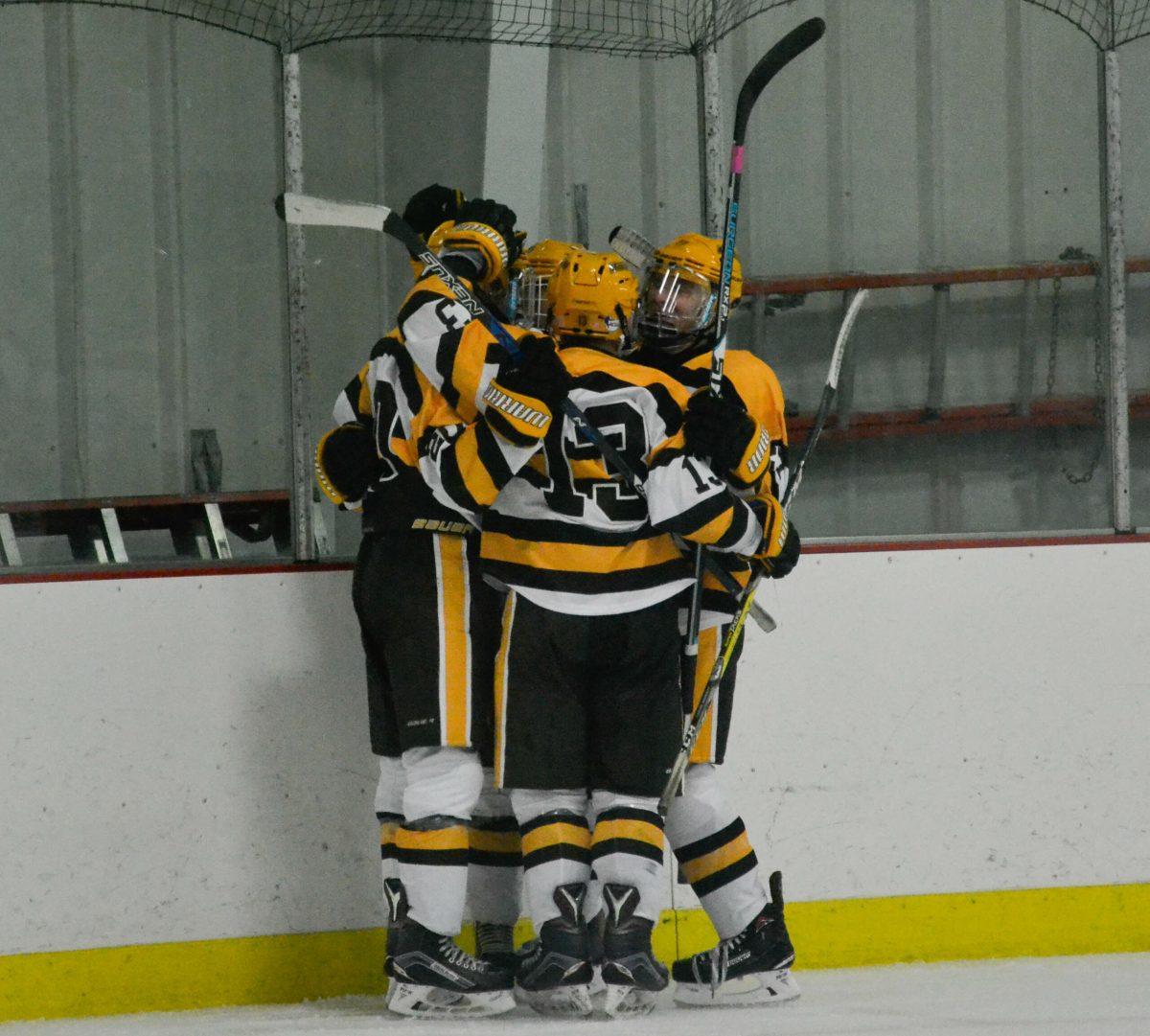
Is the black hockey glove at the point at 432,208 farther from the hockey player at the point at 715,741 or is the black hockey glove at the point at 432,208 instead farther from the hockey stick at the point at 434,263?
the hockey player at the point at 715,741

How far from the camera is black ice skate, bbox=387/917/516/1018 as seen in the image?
7.65ft

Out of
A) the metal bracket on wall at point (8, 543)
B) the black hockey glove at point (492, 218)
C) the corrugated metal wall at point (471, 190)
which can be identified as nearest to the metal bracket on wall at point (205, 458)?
the corrugated metal wall at point (471, 190)

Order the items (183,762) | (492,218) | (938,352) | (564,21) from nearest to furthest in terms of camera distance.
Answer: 1. (492,218)
2. (183,762)
3. (564,21)
4. (938,352)

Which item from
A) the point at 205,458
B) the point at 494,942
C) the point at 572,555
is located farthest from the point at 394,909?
the point at 205,458

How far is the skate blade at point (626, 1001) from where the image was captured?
225cm

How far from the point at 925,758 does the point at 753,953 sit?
1.98ft

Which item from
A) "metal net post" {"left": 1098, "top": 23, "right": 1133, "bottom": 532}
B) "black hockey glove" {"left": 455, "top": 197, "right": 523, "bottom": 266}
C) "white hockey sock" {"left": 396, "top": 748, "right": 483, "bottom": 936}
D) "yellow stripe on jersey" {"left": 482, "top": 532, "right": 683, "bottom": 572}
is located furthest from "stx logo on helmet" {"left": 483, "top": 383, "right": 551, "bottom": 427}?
"metal net post" {"left": 1098, "top": 23, "right": 1133, "bottom": 532}

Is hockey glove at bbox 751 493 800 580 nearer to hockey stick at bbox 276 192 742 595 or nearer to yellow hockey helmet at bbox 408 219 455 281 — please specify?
hockey stick at bbox 276 192 742 595

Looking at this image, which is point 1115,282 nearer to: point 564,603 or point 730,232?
point 730,232

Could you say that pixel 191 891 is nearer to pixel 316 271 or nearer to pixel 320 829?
pixel 320 829

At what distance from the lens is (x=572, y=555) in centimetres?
233

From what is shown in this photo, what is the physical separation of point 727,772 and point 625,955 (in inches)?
23.7

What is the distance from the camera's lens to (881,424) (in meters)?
4.45

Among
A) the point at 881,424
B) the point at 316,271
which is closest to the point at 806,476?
the point at 881,424
